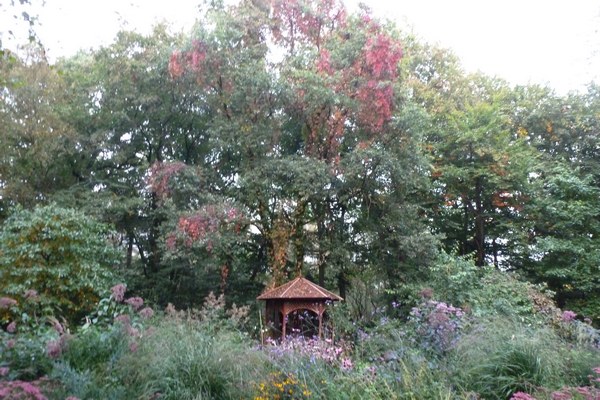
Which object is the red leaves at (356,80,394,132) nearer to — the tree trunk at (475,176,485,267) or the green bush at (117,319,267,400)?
the tree trunk at (475,176,485,267)

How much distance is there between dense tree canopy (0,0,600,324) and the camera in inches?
483

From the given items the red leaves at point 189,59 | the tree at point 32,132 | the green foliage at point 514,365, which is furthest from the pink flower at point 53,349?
the tree at point 32,132

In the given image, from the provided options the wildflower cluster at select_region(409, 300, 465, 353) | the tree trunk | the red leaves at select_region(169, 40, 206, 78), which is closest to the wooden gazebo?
the wildflower cluster at select_region(409, 300, 465, 353)

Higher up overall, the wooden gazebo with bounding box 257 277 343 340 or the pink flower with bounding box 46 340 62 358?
the wooden gazebo with bounding box 257 277 343 340

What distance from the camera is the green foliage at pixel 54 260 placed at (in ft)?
34.6

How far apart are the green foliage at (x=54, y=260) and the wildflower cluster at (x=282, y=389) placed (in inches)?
271

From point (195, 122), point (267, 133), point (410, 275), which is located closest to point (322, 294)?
point (410, 275)

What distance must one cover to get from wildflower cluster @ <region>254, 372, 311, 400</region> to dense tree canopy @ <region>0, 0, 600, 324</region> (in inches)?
273

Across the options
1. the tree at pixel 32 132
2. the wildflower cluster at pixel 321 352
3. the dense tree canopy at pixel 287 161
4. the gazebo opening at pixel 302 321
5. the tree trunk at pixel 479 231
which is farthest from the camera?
the tree trunk at pixel 479 231

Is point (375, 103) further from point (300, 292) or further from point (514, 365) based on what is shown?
point (514, 365)

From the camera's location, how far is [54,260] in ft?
36.2

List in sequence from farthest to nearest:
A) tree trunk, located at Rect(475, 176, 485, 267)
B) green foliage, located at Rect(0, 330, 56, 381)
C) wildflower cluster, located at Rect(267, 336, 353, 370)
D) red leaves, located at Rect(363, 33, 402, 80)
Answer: tree trunk, located at Rect(475, 176, 485, 267) < red leaves, located at Rect(363, 33, 402, 80) < wildflower cluster, located at Rect(267, 336, 353, 370) < green foliage, located at Rect(0, 330, 56, 381)

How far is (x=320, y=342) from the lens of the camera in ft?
19.8

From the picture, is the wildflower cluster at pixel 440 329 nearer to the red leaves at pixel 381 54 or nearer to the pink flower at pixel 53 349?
the pink flower at pixel 53 349
